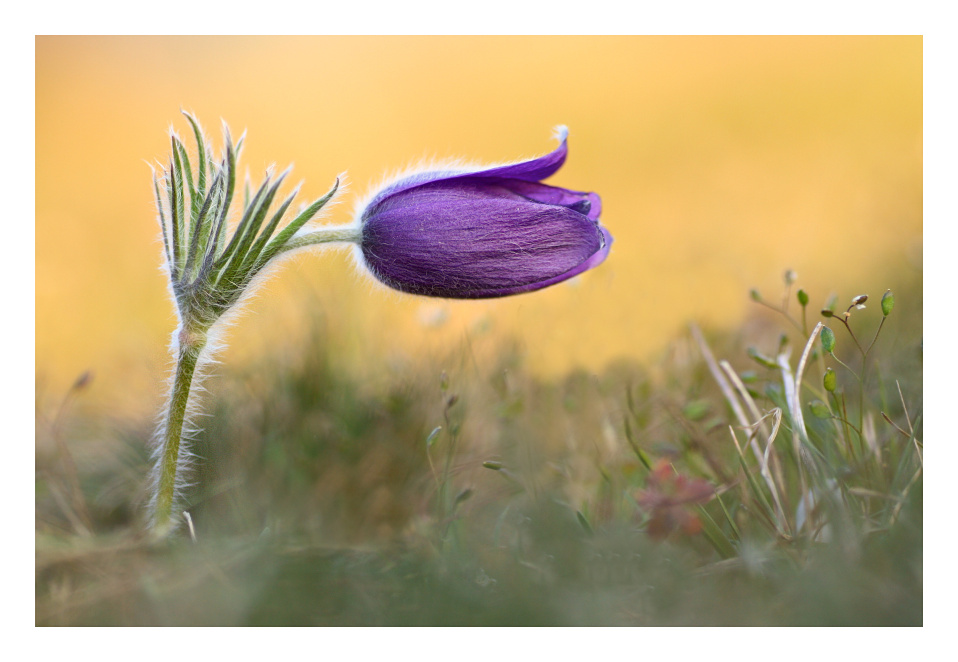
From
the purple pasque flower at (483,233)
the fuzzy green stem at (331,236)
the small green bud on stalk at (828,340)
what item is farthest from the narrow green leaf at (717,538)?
the fuzzy green stem at (331,236)

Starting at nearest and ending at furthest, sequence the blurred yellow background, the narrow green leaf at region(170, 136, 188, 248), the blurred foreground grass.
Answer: the blurred foreground grass
the narrow green leaf at region(170, 136, 188, 248)
the blurred yellow background

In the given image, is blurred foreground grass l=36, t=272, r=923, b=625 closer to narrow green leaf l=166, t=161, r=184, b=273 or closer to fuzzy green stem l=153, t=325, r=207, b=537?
fuzzy green stem l=153, t=325, r=207, b=537

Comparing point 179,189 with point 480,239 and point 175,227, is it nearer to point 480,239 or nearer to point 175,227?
point 175,227

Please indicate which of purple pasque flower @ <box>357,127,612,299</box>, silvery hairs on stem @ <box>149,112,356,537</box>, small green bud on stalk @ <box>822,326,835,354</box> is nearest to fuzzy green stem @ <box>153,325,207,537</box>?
silvery hairs on stem @ <box>149,112,356,537</box>

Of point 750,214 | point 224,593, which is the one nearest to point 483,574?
point 224,593

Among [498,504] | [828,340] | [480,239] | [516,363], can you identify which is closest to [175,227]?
[480,239]
